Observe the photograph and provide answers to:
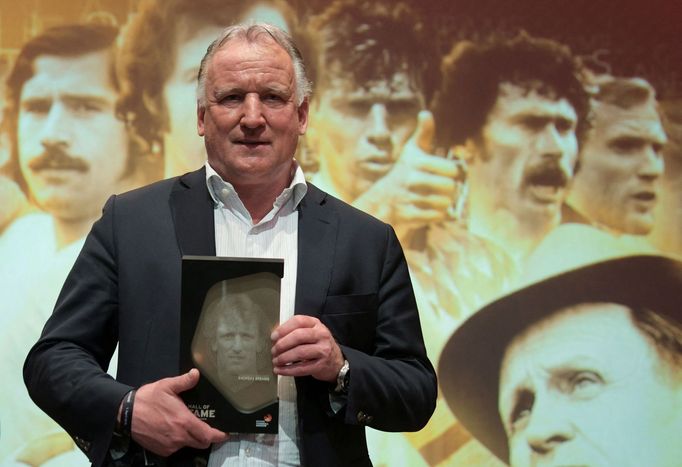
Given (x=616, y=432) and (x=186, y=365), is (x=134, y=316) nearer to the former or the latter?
(x=186, y=365)

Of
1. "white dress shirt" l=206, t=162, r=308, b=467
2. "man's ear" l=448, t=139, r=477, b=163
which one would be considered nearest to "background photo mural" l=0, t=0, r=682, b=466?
"man's ear" l=448, t=139, r=477, b=163

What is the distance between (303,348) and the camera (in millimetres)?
1399

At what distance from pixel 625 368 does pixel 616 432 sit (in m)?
0.21

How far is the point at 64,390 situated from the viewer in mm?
1452

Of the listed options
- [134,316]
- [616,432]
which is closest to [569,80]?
[616,432]

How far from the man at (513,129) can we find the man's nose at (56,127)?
1.20m

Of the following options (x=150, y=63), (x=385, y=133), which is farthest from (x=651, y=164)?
(x=150, y=63)

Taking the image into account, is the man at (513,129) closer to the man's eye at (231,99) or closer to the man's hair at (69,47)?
the man's hair at (69,47)

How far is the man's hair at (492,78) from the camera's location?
3.05m

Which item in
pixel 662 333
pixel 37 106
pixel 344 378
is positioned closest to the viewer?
pixel 344 378

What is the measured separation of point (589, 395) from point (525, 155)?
817mm

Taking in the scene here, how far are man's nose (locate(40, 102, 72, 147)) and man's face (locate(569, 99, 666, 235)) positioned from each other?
167 cm

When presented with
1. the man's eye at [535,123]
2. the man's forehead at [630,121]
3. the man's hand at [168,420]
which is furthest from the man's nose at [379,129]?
the man's hand at [168,420]

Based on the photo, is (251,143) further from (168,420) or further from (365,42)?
(365,42)
